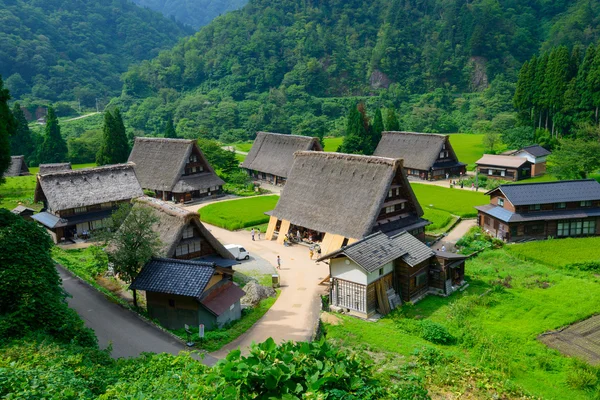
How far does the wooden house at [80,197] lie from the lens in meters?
35.8

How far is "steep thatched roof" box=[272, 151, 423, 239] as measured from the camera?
31250 millimetres

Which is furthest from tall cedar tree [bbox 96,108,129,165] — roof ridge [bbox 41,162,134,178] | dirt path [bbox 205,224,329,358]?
dirt path [bbox 205,224,329,358]

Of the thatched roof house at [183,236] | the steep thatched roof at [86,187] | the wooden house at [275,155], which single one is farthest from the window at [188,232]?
the wooden house at [275,155]

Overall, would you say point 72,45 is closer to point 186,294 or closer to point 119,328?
point 186,294

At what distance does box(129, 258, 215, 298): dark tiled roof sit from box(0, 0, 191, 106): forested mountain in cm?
9400

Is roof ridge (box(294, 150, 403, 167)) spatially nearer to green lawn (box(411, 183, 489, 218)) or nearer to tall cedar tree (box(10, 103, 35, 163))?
green lawn (box(411, 183, 489, 218))

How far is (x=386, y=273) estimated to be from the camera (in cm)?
2566

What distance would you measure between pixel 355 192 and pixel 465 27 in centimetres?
8971

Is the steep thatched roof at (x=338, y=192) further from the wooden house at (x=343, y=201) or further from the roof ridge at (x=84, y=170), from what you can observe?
the roof ridge at (x=84, y=170)

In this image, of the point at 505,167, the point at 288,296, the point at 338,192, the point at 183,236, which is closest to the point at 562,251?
the point at 338,192

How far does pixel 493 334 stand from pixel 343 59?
95972 mm

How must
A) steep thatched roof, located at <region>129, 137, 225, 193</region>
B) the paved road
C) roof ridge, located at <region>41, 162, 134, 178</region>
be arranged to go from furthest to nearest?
1. steep thatched roof, located at <region>129, 137, 225, 193</region>
2. roof ridge, located at <region>41, 162, 134, 178</region>
3. the paved road

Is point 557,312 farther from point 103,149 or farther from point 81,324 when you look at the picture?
point 103,149

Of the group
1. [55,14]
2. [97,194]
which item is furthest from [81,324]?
[55,14]
